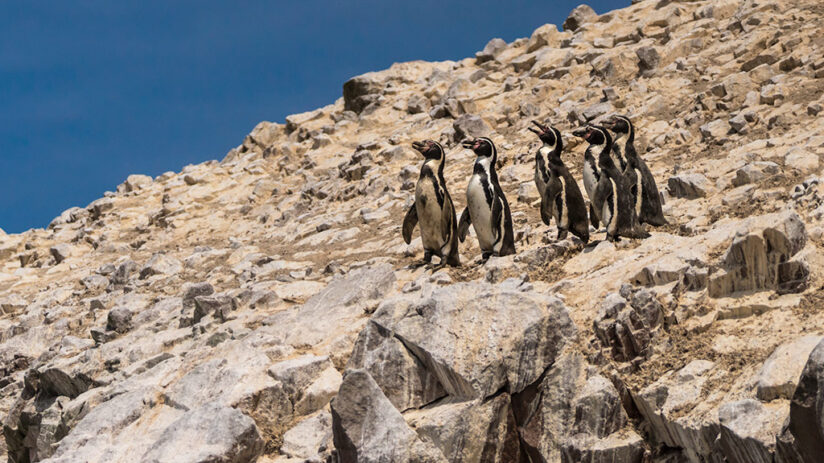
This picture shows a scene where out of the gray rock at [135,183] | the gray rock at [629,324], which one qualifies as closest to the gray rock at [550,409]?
the gray rock at [629,324]

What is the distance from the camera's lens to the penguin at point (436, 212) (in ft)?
34.1

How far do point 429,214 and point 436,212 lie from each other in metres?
0.10

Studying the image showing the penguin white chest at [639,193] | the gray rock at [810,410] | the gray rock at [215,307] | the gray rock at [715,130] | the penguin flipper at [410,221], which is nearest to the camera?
the gray rock at [810,410]

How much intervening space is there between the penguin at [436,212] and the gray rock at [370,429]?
3.86 m

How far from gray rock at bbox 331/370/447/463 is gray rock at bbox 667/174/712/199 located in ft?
21.1

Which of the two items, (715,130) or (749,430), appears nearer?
(749,430)

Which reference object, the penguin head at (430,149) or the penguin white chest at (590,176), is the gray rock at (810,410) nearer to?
the penguin white chest at (590,176)

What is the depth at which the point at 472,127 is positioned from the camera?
63.9 ft

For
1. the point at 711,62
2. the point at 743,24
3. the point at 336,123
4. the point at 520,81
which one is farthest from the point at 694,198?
the point at 336,123

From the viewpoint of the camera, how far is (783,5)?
19438mm

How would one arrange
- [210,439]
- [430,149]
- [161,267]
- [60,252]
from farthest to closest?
[60,252], [161,267], [430,149], [210,439]

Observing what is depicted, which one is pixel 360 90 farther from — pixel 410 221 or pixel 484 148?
pixel 484 148

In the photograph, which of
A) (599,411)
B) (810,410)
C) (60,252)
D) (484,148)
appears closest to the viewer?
(810,410)

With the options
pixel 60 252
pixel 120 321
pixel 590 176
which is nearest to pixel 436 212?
pixel 590 176
